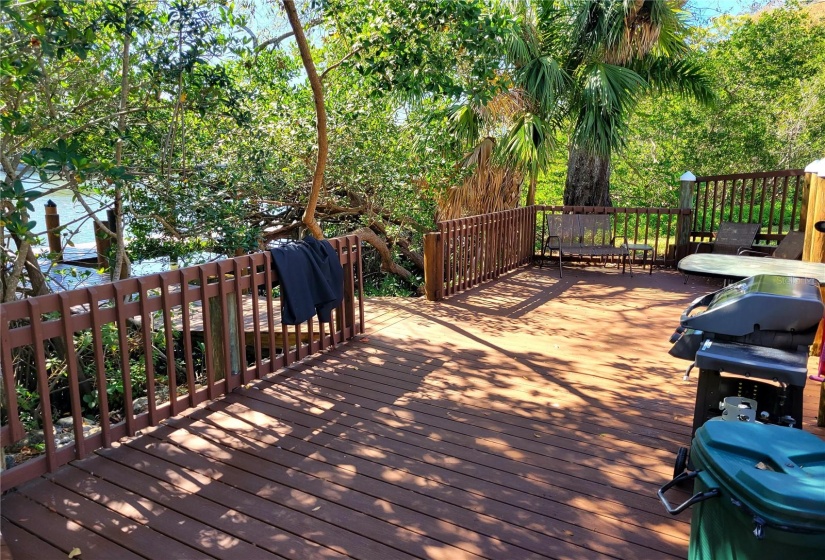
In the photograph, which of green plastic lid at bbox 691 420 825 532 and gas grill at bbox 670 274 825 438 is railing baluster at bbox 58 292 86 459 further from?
gas grill at bbox 670 274 825 438

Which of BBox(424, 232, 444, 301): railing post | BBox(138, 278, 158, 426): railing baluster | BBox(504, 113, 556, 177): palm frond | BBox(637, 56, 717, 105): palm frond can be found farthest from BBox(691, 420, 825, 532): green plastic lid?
BBox(637, 56, 717, 105): palm frond

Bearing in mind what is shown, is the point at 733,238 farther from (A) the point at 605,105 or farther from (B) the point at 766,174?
(A) the point at 605,105

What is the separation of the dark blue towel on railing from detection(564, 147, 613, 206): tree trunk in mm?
6343

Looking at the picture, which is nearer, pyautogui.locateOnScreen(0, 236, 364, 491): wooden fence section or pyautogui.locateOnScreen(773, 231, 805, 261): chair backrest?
pyautogui.locateOnScreen(0, 236, 364, 491): wooden fence section

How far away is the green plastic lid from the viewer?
5.32ft

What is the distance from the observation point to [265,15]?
6.98m

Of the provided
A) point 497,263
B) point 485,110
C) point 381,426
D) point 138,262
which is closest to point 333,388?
point 381,426

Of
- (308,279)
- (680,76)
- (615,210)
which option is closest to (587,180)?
(615,210)

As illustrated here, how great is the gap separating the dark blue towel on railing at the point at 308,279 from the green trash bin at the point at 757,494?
289 centimetres

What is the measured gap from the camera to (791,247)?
24.3 feet

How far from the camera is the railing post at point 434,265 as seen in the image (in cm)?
651

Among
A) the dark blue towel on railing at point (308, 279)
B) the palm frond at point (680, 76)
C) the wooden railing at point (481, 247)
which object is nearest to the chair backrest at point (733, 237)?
the wooden railing at point (481, 247)

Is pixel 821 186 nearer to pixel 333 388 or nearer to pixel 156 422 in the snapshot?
pixel 333 388

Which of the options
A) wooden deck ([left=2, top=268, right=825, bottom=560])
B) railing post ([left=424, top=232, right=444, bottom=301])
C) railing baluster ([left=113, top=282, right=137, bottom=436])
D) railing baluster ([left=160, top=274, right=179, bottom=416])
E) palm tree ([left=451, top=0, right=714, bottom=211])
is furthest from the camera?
palm tree ([left=451, top=0, right=714, bottom=211])
